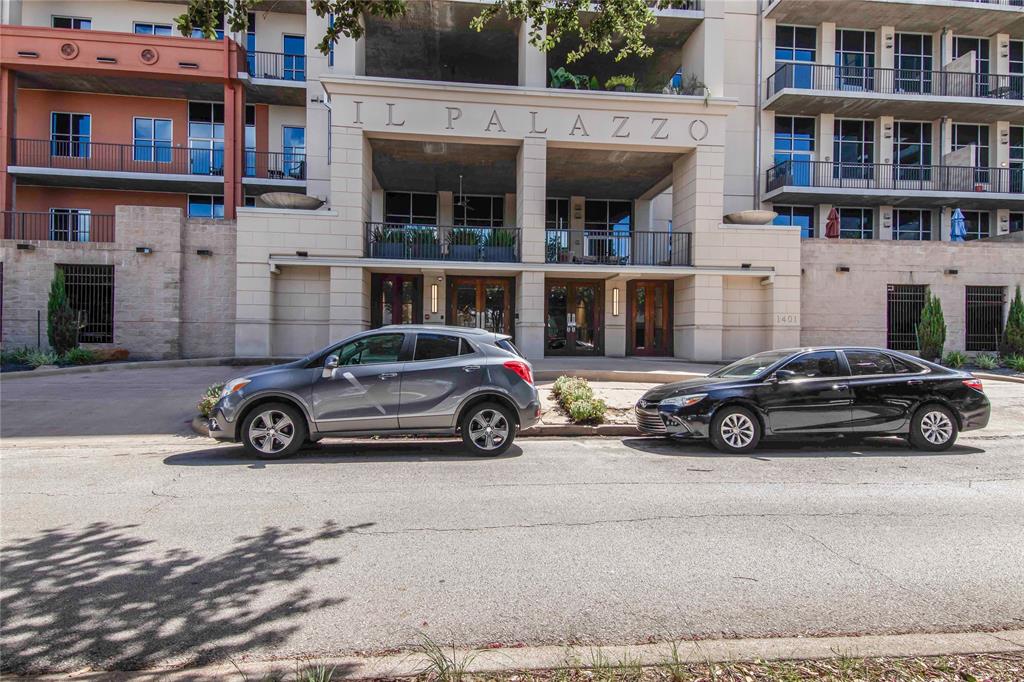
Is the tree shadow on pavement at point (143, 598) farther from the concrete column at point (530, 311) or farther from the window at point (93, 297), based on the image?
the window at point (93, 297)

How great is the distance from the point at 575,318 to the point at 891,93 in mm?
15701

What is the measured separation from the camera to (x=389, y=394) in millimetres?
7457

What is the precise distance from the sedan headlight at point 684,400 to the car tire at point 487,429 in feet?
7.75

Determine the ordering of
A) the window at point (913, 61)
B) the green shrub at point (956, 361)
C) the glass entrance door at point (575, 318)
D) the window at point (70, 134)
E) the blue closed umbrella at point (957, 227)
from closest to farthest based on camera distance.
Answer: the green shrub at point (956, 361) < the glass entrance door at point (575, 318) < the blue closed umbrella at point (957, 227) < the window at point (70, 134) < the window at point (913, 61)

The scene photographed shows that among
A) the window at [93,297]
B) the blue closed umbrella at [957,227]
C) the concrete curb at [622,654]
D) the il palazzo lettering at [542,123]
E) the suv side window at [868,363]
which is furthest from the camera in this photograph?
the blue closed umbrella at [957,227]

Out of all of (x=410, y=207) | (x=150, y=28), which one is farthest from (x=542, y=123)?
(x=150, y=28)

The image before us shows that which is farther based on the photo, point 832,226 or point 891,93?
point 891,93

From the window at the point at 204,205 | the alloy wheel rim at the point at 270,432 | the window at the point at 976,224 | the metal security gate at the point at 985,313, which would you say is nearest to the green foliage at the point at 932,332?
the metal security gate at the point at 985,313

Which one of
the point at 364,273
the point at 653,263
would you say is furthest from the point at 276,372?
the point at 653,263

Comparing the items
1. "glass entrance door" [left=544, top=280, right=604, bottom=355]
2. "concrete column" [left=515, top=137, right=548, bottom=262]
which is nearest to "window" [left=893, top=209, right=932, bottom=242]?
"glass entrance door" [left=544, top=280, right=604, bottom=355]

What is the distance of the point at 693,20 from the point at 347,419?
17.6 m

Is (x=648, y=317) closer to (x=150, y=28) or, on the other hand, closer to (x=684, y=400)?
(x=684, y=400)

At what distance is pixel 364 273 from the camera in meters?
17.7

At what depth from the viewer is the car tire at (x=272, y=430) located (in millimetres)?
7316
